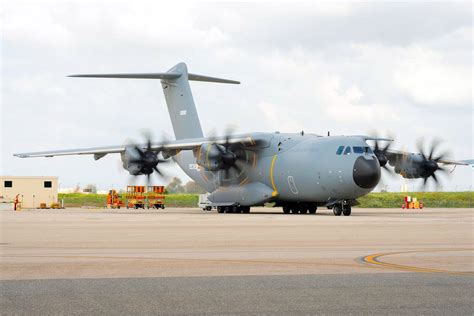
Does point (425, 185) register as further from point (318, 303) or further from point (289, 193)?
point (318, 303)

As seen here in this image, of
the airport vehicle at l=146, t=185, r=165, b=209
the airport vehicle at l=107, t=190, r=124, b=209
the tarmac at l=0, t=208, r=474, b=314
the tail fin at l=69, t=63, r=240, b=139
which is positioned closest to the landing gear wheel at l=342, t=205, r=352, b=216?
the tail fin at l=69, t=63, r=240, b=139

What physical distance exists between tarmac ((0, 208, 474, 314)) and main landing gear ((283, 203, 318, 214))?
28.6 meters

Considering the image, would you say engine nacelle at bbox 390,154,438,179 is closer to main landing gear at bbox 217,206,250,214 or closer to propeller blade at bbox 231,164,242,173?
main landing gear at bbox 217,206,250,214

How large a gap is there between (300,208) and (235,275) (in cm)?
3900

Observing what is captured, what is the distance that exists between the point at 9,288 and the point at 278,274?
4350mm

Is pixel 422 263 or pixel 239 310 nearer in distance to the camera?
pixel 239 310

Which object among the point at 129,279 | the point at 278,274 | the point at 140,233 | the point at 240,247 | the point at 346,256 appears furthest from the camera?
the point at 140,233

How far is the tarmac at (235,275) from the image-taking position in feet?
31.7

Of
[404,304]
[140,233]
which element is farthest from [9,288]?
[140,233]

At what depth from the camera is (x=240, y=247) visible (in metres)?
18.9

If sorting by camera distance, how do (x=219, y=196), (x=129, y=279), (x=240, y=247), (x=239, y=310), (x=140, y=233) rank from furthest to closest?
(x=219, y=196) → (x=140, y=233) → (x=240, y=247) → (x=129, y=279) → (x=239, y=310)

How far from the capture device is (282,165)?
158 ft

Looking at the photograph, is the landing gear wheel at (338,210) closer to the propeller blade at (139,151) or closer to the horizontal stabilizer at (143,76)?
the propeller blade at (139,151)

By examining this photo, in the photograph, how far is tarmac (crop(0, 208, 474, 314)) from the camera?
966 centimetres
